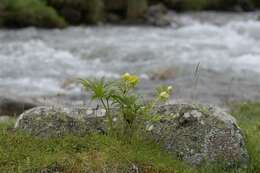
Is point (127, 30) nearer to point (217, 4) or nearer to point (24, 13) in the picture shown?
point (24, 13)

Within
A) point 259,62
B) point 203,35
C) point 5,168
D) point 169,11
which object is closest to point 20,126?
point 5,168

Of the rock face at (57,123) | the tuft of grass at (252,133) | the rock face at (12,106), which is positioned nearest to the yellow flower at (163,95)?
the rock face at (57,123)

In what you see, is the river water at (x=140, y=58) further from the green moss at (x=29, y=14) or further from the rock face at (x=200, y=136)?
the rock face at (x=200, y=136)

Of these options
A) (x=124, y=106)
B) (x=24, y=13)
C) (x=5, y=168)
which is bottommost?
(x=5, y=168)

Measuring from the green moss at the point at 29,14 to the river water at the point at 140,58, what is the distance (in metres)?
0.89

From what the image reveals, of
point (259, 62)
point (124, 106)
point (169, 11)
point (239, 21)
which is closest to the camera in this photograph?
point (124, 106)

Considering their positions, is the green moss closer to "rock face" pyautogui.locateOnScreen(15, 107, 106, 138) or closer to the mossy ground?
"rock face" pyautogui.locateOnScreen(15, 107, 106, 138)

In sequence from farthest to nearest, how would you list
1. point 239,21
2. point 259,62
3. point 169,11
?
point 169,11
point 239,21
point 259,62

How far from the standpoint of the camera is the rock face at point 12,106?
10.4 m

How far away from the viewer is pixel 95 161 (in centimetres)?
517

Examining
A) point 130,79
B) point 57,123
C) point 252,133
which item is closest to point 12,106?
point 57,123

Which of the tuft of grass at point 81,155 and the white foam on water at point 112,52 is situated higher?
the white foam on water at point 112,52

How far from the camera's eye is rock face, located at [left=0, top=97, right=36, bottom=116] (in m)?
10.4

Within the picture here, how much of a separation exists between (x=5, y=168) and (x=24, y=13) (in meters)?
17.2
